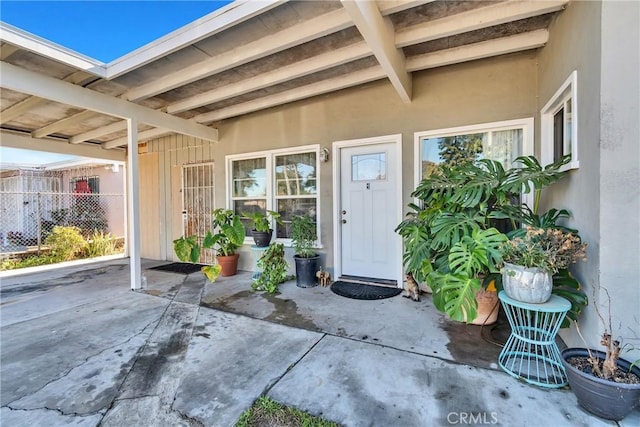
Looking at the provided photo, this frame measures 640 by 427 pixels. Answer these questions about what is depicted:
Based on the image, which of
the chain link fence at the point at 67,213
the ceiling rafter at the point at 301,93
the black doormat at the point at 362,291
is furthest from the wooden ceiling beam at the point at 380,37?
the chain link fence at the point at 67,213

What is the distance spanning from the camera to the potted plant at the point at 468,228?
205 cm

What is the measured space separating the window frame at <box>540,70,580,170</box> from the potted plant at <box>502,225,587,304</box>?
0.65m

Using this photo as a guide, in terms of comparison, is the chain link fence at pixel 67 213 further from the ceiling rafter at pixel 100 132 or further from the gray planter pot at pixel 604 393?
the gray planter pot at pixel 604 393

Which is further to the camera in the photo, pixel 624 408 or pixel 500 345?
pixel 500 345

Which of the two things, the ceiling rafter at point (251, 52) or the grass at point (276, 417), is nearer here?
the grass at point (276, 417)

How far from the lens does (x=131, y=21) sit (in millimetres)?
3490

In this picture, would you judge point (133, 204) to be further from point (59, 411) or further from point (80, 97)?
point (59, 411)

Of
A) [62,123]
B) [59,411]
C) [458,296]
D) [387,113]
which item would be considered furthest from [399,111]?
[62,123]

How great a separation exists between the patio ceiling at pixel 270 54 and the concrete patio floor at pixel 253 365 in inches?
101

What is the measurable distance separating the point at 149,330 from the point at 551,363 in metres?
3.36

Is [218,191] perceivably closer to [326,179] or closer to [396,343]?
[326,179]

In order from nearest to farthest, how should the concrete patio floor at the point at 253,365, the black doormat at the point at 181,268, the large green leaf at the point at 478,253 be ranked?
the concrete patio floor at the point at 253,365
the large green leaf at the point at 478,253
the black doormat at the point at 181,268

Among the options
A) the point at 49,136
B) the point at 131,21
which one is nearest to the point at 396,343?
the point at 131,21

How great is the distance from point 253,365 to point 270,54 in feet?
9.94
